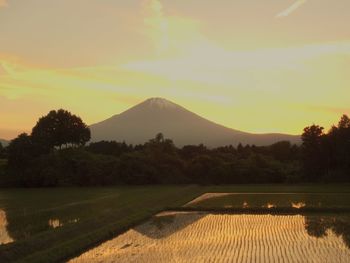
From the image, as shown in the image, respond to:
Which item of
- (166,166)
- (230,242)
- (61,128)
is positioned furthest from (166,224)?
(61,128)

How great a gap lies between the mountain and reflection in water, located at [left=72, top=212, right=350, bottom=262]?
12303cm

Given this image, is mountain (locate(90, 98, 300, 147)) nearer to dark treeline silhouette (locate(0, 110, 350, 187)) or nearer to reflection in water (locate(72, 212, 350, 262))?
dark treeline silhouette (locate(0, 110, 350, 187))

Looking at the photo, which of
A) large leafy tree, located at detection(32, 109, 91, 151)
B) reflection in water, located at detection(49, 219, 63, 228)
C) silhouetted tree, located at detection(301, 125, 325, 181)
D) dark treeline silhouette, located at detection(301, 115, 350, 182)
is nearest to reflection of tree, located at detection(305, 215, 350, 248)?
reflection in water, located at detection(49, 219, 63, 228)

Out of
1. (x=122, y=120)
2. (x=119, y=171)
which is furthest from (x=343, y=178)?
(x=122, y=120)

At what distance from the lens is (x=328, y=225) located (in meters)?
14.6

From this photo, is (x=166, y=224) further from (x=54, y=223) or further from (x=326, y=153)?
(x=326, y=153)

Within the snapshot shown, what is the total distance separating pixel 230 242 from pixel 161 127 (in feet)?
452

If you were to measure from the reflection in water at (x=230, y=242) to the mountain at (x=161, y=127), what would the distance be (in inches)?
4844

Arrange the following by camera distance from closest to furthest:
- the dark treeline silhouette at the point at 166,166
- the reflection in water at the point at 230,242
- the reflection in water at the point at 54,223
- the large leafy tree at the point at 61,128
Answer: the reflection in water at the point at 230,242 < the reflection in water at the point at 54,223 < the dark treeline silhouette at the point at 166,166 < the large leafy tree at the point at 61,128

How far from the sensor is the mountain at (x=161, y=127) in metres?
146

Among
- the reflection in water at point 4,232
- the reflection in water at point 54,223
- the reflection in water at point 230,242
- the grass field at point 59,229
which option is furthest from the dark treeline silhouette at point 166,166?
the reflection in water at point 54,223

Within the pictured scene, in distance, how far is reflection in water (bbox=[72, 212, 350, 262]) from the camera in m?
9.67

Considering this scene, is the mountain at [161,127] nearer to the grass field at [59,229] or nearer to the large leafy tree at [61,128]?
the large leafy tree at [61,128]

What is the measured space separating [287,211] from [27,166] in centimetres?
2782
